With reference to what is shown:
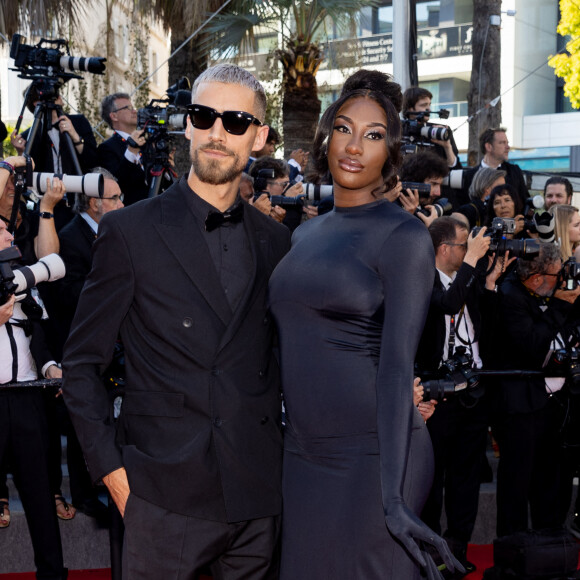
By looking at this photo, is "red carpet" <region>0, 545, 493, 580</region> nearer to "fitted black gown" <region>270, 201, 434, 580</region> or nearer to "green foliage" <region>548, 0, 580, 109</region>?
"fitted black gown" <region>270, 201, 434, 580</region>

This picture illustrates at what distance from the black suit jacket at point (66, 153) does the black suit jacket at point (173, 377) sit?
4.06m

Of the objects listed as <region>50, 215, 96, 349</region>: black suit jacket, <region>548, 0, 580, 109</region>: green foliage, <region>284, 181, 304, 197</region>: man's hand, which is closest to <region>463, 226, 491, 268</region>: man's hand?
<region>284, 181, 304, 197</region>: man's hand

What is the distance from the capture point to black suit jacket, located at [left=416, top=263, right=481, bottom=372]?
4930 millimetres

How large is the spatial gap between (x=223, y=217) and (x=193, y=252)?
143 mm

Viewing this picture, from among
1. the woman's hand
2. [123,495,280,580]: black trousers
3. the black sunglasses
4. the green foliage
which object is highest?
the green foliage

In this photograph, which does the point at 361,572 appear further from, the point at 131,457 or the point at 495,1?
the point at 495,1

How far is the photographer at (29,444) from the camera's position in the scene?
4508 millimetres

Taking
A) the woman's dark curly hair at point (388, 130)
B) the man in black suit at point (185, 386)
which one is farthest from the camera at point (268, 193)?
the man in black suit at point (185, 386)

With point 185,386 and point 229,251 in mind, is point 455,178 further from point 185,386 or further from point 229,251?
point 185,386

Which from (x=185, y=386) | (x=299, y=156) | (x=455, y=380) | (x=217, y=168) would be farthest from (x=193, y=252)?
(x=299, y=156)

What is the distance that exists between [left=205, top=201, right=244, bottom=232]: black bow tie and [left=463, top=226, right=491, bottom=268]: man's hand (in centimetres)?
267

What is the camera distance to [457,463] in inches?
209

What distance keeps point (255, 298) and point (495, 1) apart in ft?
39.5

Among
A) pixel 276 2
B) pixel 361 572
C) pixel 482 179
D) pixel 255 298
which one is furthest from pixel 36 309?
pixel 276 2
